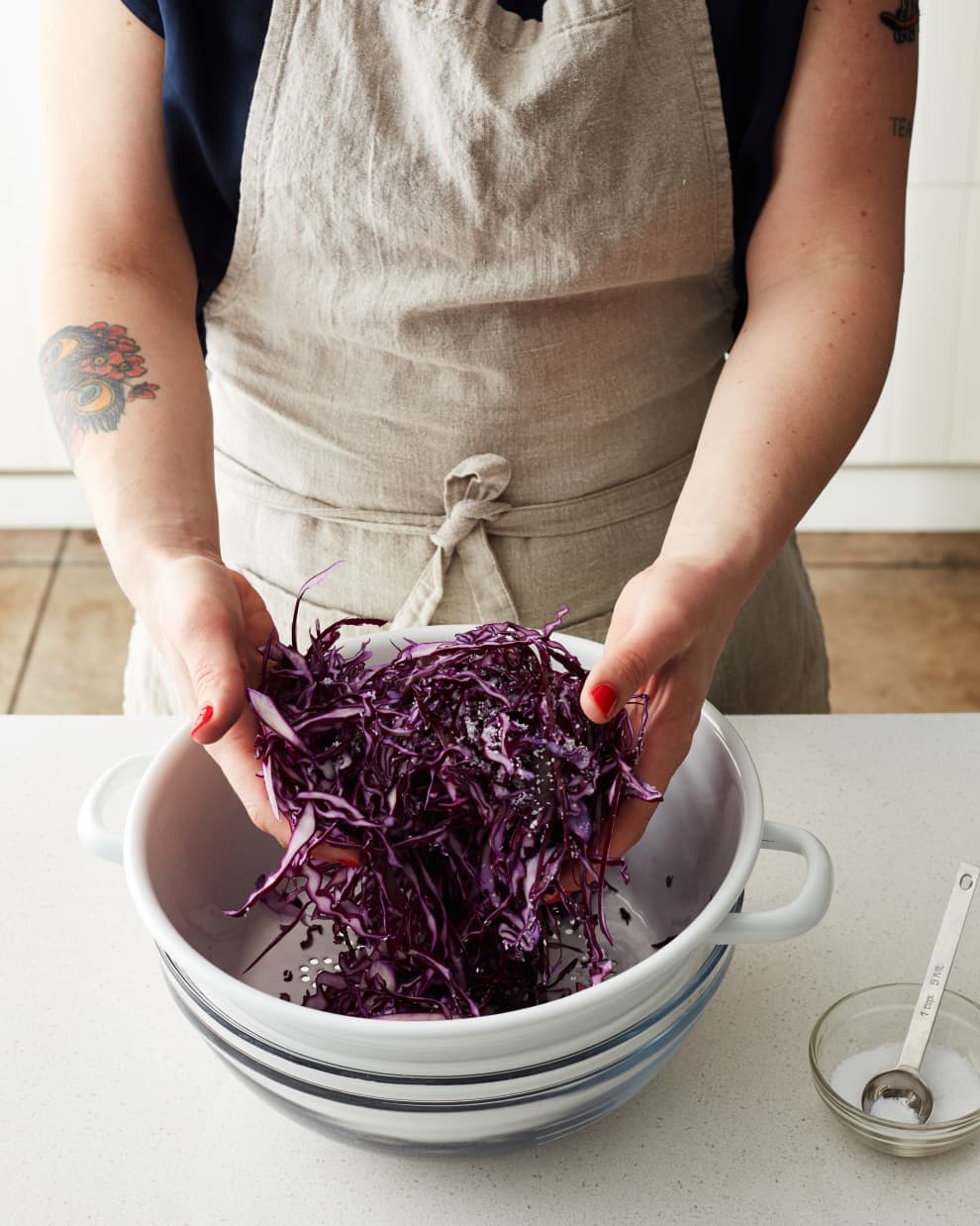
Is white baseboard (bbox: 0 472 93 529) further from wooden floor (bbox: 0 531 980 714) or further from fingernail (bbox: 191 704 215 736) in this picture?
fingernail (bbox: 191 704 215 736)

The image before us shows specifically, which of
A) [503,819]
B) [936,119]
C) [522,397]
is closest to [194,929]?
[503,819]

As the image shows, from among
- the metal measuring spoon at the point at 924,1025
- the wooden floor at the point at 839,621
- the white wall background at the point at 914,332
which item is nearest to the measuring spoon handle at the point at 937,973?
the metal measuring spoon at the point at 924,1025

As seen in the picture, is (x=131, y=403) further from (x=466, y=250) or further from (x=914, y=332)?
(x=914, y=332)

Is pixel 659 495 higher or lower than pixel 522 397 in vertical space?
lower

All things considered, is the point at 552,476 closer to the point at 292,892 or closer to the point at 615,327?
the point at 615,327

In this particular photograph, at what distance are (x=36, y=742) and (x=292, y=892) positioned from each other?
32cm

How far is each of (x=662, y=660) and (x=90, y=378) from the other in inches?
21.3

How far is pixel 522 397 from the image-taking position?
1.15 metres

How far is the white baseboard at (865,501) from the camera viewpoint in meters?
2.94

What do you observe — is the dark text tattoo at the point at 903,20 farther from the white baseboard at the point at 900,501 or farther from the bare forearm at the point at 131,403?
the white baseboard at the point at 900,501

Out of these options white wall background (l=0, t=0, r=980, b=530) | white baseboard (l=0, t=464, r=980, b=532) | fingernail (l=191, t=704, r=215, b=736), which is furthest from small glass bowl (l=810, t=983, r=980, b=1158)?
white baseboard (l=0, t=464, r=980, b=532)

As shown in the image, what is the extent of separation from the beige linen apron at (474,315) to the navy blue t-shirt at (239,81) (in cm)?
2

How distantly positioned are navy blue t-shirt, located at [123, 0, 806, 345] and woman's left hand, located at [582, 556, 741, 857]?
453 mm

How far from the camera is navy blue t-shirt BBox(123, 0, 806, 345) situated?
3.42ft
